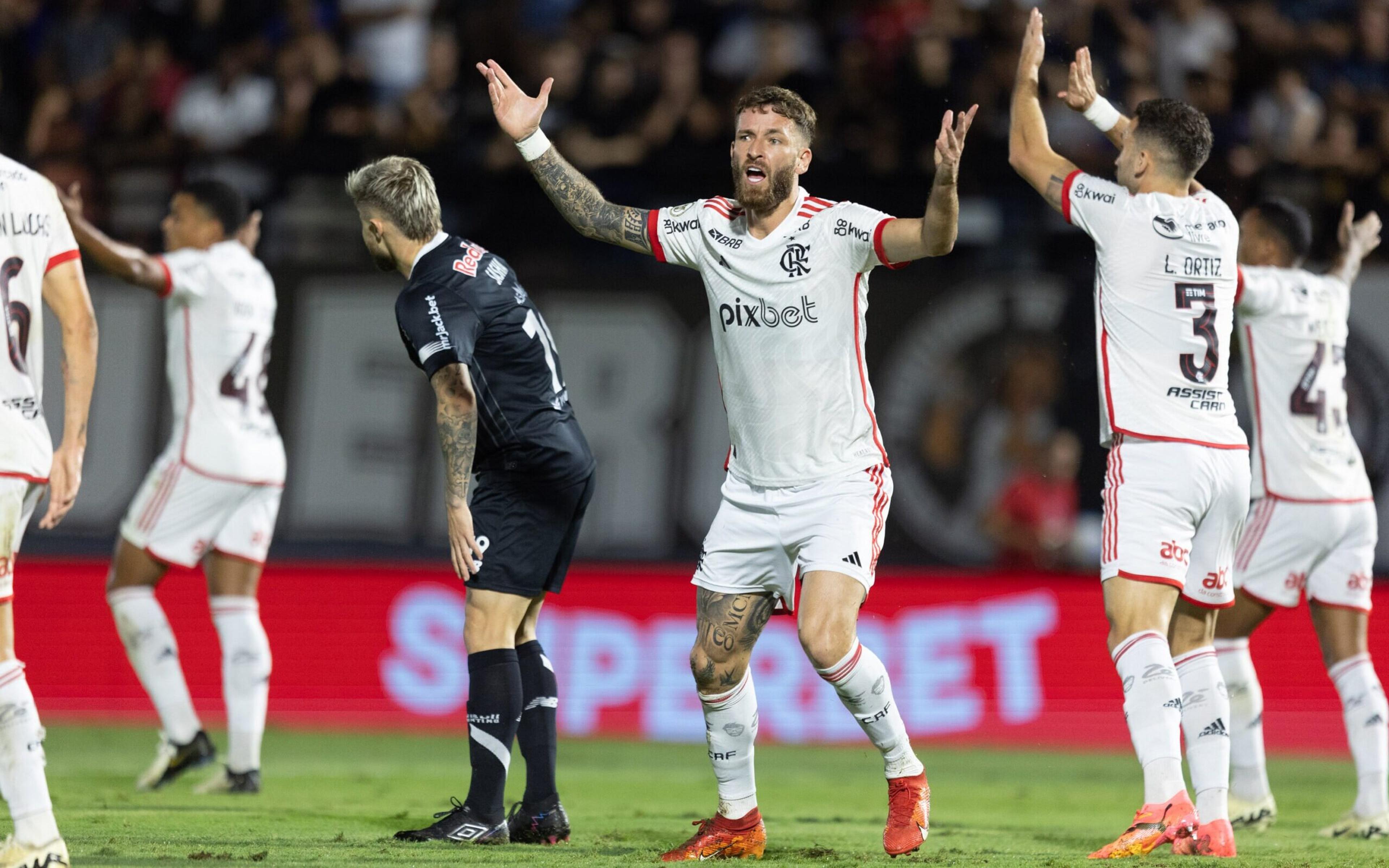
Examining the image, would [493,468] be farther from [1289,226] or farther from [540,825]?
[1289,226]

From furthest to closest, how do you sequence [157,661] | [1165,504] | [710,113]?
[710,113], [157,661], [1165,504]

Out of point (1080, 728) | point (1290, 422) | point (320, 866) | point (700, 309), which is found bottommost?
point (1080, 728)

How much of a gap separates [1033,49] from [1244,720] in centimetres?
333

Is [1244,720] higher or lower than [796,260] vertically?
lower

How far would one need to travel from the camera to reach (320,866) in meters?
5.23

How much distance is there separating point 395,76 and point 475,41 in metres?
0.83

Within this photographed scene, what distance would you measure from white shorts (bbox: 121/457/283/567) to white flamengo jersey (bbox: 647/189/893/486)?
351cm

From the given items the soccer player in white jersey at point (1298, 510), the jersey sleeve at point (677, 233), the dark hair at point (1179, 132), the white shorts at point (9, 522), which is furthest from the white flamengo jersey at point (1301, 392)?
the white shorts at point (9, 522)

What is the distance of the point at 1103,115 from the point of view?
655cm

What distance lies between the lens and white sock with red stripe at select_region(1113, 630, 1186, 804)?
568 cm

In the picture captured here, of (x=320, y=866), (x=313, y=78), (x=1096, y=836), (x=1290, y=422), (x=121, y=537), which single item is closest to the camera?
(x=320, y=866)

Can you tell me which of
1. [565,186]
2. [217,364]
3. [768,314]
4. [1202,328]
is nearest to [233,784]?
[217,364]

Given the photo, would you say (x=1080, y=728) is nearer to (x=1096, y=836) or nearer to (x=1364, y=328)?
(x=1364, y=328)

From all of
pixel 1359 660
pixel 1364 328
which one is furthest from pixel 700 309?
pixel 1359 660
